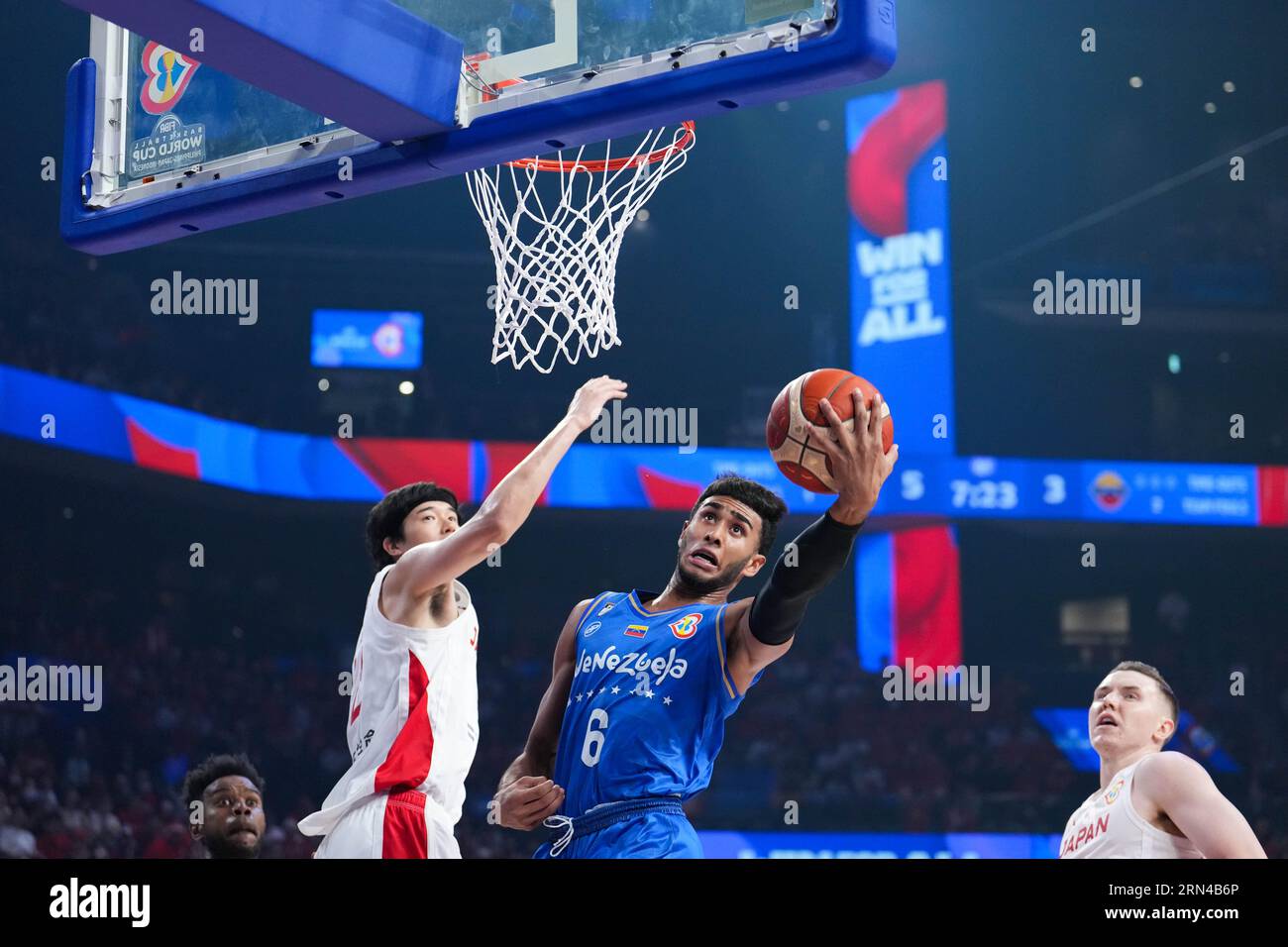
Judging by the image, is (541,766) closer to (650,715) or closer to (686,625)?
(650,715)

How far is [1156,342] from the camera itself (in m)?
13.4

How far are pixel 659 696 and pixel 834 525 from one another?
0.73m

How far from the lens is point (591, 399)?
343 centimetres

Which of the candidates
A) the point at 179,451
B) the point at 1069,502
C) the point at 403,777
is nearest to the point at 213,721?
the point at 179,451

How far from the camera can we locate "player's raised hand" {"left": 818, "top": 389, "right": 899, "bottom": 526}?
2.86 metres

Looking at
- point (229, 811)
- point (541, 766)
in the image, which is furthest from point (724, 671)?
point (229, 811)

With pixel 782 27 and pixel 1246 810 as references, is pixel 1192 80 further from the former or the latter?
pixel 782 27

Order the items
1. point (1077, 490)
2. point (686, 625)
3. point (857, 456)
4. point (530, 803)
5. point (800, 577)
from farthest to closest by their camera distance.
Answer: point (1077, 490)
point (686, 625)
point (530, 803)
point (800, 577)
point (857, 456)

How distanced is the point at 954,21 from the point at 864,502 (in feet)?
36.2

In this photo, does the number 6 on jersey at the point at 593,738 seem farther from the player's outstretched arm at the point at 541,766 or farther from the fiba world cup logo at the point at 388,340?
the fiba world cup logo at the point at 388,340

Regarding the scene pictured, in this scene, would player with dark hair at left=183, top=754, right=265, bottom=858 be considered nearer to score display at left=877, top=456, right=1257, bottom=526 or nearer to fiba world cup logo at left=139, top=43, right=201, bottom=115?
fiba world cup logo at left=139, top=43, right=201, bottom=115

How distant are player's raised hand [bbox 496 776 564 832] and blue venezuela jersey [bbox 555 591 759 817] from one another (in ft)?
0.31

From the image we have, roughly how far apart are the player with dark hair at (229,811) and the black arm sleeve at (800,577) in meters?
2.03

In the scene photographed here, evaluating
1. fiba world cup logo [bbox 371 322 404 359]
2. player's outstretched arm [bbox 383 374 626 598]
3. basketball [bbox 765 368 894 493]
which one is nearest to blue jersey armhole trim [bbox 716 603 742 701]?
basketball [bbox 765 368 894 493]
